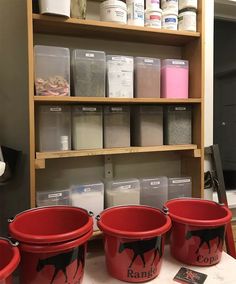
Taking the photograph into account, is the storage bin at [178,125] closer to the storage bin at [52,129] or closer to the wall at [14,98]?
the storage bin at [52,129]

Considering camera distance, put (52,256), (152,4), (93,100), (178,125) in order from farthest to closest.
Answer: (178,125) < (152,4) < (93,100) < (52,256)

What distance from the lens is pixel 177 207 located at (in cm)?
139

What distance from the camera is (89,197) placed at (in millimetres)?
1300

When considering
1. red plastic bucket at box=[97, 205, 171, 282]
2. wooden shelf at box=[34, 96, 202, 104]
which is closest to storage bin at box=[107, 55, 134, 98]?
wooden shelf at box=[34, 96, 202, 104]

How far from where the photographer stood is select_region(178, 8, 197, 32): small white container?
1396mm

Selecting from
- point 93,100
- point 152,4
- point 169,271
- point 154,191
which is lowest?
point 169,271

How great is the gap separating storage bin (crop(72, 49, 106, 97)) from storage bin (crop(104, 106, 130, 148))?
0.45 ft

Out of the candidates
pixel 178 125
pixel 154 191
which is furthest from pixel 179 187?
pixel 178 125

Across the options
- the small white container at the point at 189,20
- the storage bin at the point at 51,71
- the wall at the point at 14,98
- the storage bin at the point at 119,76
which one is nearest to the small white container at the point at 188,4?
the small white container at the point at 189,20

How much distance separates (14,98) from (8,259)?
0.80 m

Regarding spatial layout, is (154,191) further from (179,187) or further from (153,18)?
(153,18)

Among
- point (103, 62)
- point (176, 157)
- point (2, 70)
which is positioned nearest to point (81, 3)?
point (103, 62)

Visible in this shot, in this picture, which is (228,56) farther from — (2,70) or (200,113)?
(2,70)

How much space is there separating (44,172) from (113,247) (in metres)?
0.58
